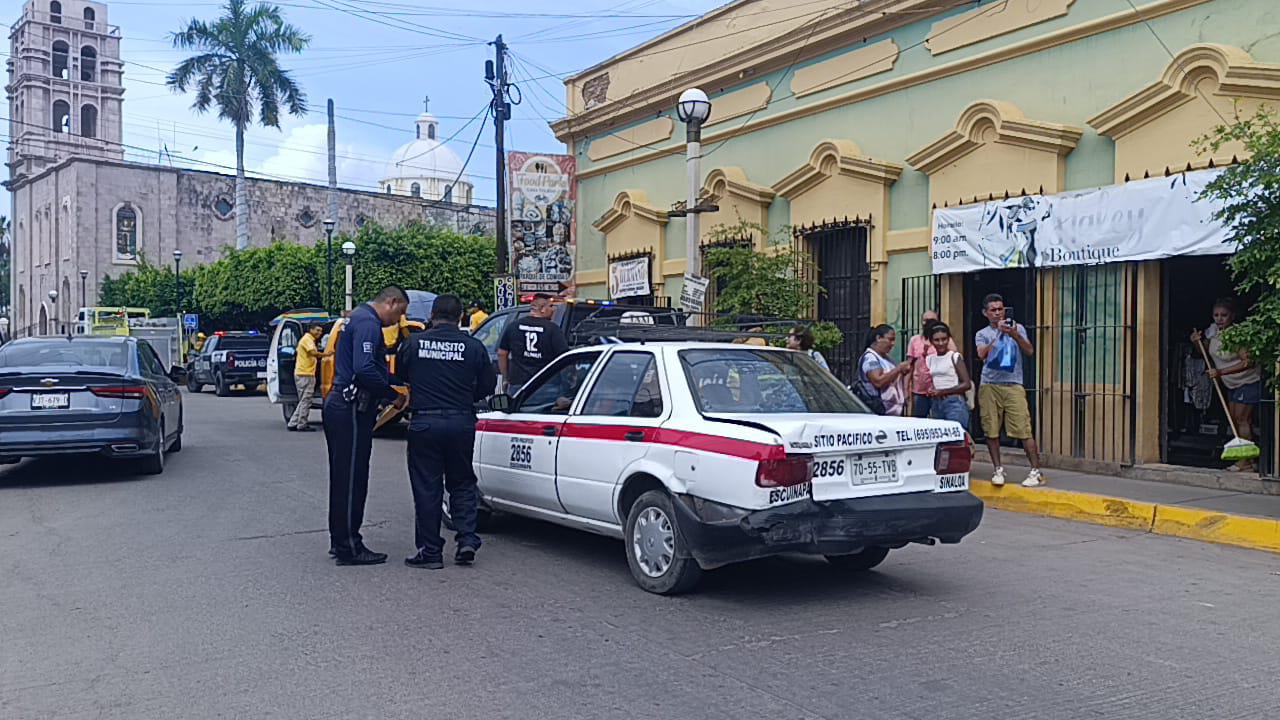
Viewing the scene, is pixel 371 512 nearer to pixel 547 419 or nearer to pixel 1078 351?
pixel 547 419

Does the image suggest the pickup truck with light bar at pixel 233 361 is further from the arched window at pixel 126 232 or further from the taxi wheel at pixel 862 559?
the arched window at pixel 126 232

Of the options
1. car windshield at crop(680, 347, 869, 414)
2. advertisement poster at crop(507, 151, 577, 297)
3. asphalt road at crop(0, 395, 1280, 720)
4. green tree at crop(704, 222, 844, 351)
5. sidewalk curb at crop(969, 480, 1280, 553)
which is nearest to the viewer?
asphalt road at crop(0, 395, 1280, 720)

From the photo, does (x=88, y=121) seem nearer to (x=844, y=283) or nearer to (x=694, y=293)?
(x=844, y=283)

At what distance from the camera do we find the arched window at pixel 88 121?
69688 mm

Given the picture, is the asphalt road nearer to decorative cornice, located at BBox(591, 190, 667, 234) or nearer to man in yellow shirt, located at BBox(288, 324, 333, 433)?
man in yellow shirt, located at BBox(288, 324, 333, 433)

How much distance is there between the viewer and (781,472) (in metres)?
5.98

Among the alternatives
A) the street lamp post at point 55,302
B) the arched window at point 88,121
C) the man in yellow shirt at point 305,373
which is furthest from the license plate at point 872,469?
the arched window at point 88,121

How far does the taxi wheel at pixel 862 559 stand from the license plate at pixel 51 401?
7856 mm

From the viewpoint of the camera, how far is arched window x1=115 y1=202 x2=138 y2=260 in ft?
199

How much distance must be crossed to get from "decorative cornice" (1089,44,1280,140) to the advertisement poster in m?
10.1

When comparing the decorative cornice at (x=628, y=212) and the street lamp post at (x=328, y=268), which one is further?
the street lamp post at (x=328, y=268)

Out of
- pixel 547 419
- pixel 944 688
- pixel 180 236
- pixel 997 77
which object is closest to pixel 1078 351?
pixel 997 77

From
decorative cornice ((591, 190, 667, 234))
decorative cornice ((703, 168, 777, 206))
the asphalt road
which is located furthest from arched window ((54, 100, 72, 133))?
the asphalt road

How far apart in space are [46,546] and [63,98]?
70605mm
